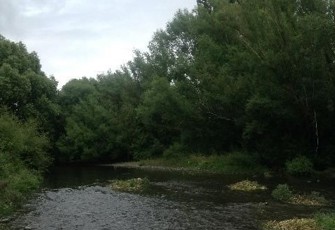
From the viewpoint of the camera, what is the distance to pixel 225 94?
165ft

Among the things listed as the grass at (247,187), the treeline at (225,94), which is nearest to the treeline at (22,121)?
the treeline at (225,94)

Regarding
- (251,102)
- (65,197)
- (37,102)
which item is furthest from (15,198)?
(37,102)

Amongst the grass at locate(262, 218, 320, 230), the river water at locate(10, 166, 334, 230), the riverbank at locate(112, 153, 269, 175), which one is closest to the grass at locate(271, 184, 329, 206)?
the river water at locate(10, 166, 334, 230)

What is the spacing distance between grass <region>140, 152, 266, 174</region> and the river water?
29.7 ft

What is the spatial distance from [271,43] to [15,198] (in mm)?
25391

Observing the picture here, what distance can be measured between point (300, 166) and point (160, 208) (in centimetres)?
1989

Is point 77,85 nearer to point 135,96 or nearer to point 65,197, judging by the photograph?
point 135,96

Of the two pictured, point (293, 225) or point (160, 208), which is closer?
point (293, 225)

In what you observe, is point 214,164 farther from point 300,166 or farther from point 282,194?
point 282,194

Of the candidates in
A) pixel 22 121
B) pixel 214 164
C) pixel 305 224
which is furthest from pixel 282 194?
pixel 22 121

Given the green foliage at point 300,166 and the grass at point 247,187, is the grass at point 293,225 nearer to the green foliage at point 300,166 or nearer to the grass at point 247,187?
the grass at point 247,187

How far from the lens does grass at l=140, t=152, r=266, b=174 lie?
1944 inches

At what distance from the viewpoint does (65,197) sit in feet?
109

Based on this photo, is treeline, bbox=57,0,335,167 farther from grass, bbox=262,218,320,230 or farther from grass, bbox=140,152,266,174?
grass, bbox=262,218,320,230
